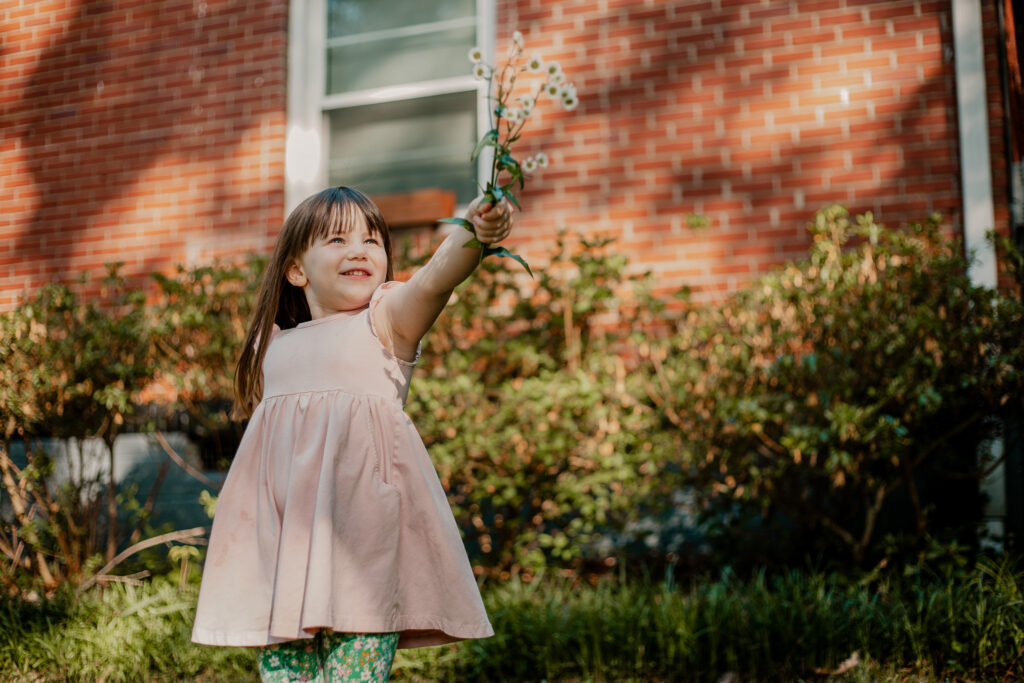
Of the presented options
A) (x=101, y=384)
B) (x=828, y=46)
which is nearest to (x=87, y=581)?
(x=101, y=384)

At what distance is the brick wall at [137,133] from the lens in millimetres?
5949

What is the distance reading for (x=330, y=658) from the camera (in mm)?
2014

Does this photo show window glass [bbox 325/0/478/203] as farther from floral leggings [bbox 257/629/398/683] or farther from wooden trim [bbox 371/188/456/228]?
floral leggings [bbox 257/629/398/683]

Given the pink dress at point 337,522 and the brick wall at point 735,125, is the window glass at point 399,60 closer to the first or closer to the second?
the brick wall at point 735,125

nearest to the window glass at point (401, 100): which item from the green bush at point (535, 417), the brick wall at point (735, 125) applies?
the brick wall at point (735, 125)

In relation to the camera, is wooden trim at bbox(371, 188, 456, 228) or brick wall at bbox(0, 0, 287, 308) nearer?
wooden trim at bbox(371, 188, 456, 228)

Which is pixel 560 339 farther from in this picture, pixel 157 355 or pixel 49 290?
pixel 49 290

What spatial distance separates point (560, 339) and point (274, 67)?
275cm

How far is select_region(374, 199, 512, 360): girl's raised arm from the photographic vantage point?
1855mm

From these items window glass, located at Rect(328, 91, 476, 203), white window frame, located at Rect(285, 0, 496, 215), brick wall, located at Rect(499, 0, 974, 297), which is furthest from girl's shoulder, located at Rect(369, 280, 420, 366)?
white window frame, located at Rect(285, 0, 496, 215)

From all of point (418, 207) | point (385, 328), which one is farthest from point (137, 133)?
point (385, 328)

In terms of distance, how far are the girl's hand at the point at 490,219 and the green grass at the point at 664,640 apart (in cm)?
202

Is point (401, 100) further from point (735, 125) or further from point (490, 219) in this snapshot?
point (490, 219)

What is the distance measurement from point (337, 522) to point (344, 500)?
0.16 ft
